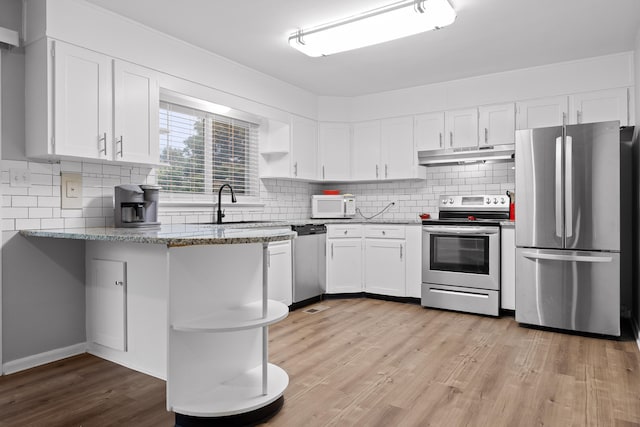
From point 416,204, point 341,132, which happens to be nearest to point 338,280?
point 416,204

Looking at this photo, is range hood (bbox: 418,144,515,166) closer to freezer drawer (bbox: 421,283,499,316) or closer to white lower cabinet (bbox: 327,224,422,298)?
white lower cabinet (bbox: 327,224,422,298)

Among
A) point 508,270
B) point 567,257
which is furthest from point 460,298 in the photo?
point 567,257

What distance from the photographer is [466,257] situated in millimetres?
4180

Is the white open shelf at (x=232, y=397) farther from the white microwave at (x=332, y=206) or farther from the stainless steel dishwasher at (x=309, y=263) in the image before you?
the white microwave at (x=332, y=206)

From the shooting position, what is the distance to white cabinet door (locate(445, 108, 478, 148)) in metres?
4.57

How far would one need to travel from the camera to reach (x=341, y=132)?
5371 mm

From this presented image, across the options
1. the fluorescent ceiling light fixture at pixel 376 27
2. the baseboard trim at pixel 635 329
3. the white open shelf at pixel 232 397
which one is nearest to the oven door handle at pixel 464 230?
the baseboard trim at pixel 635 329

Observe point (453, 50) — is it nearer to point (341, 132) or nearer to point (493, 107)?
point (493, 107)

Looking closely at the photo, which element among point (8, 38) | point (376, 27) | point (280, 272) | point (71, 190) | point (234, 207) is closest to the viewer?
point (8, 38)

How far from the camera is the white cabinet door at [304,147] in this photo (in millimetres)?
4852

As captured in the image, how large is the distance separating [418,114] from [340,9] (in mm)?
2178

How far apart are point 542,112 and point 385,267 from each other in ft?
7.54

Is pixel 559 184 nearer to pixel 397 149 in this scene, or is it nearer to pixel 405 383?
pixel 397 149

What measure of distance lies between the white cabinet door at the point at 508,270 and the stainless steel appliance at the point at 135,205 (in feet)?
10.4
